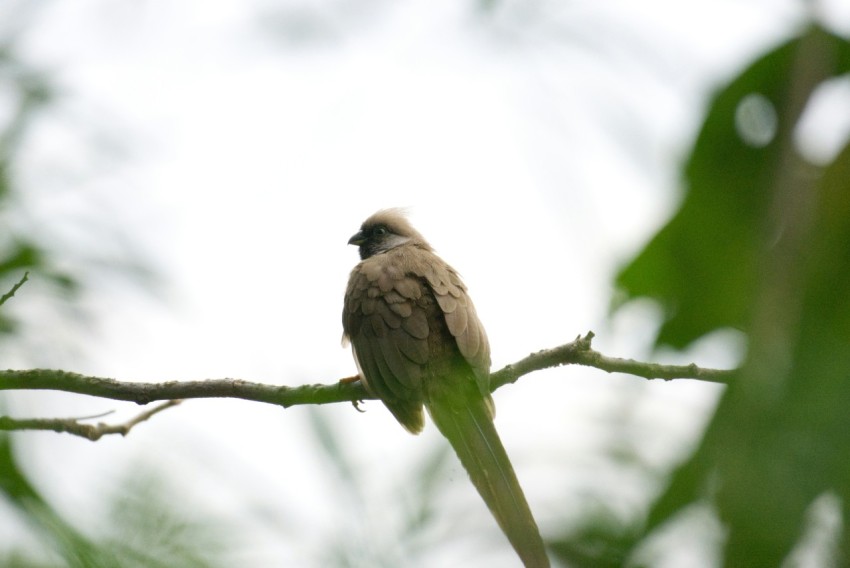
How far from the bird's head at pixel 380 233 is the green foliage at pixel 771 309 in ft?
22.5

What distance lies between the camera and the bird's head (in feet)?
26.1

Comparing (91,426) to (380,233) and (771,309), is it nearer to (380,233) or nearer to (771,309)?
(771,309)

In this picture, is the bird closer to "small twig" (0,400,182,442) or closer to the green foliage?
"small twig" (0,400,182,442)

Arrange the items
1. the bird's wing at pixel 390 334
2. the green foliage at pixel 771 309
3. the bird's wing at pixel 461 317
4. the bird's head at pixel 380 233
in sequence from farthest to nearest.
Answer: the bird's head at pixel 380 233 → the bird's wing at pixel 390 334 → the bird's wing at pixel 461 317 → the green foliage at pixel 771 309

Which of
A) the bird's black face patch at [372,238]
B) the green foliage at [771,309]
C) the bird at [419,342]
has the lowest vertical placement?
the green foliage at [771,309]

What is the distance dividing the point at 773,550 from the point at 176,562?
26.8 inches

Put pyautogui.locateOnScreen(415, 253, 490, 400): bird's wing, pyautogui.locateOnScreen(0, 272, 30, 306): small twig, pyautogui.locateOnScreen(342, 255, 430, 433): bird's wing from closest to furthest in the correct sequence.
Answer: pyautogui.locateOnScreen(0, 272, 30, 306): small twig < pyautogui.locateOnScreen(415, 253, 490, 400): bird's wing < pyautogui.locateOnScreen(342, 255, 430, 433): bird's wing

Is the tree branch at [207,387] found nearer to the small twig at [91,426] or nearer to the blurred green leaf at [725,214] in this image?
the small twig at [91,426]

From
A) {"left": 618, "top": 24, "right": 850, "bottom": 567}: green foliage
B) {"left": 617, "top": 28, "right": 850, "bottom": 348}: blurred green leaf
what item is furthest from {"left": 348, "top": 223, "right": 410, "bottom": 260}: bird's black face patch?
{"left": 618, "top": 24, "right": 850, "bottom": 567}: green foliage

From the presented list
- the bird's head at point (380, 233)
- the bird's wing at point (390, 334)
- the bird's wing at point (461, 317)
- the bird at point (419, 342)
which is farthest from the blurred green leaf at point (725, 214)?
the bird's head at point (380, 233)

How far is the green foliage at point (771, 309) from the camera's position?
2.18 feet

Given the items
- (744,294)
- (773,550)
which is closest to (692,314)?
(744,294)

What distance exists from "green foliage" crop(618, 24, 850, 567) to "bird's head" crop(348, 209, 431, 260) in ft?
22.5

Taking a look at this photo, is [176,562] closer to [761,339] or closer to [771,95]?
[761,339]
